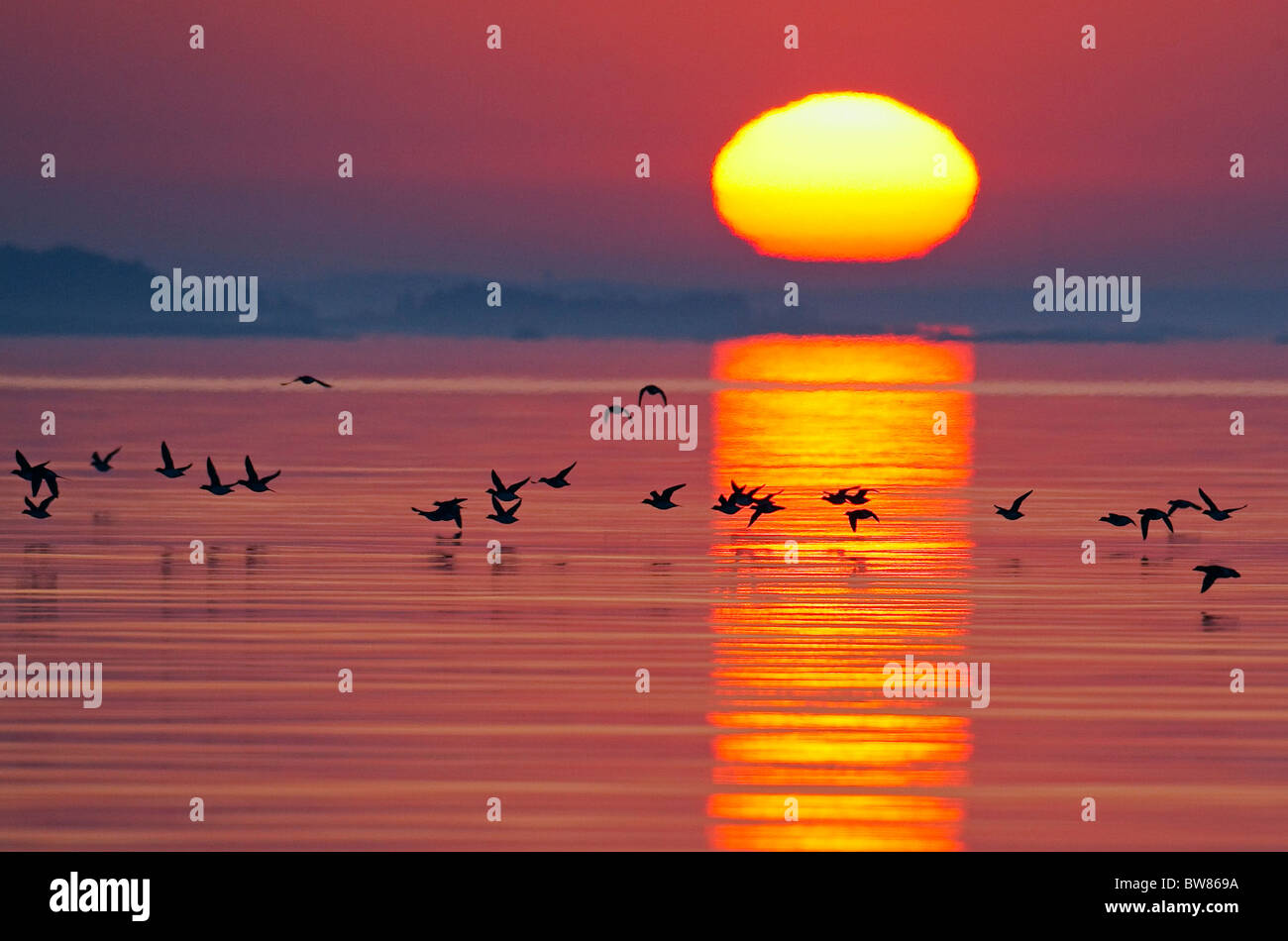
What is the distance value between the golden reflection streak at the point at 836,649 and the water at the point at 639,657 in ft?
0.22

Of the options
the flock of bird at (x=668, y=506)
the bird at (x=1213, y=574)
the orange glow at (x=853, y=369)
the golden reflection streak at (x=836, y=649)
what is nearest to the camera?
the golden reflection streak at (x=836, y=649)

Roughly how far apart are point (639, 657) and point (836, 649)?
6.57 feet

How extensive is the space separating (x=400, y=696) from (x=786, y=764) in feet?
13.8

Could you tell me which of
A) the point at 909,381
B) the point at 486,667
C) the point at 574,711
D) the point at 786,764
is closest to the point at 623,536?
the point at 486,667

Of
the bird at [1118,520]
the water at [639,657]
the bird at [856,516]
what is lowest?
the water at [639,657]

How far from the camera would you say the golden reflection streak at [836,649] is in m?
16.2

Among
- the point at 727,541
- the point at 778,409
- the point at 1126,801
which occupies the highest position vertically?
the point at 778,409

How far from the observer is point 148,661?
71.8 ft

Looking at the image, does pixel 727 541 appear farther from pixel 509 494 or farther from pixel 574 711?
pixel 574 711

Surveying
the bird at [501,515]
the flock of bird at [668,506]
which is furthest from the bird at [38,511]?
the bird at [501,515]

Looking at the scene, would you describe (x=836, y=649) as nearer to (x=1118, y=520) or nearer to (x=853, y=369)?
(x=1118, y=520)

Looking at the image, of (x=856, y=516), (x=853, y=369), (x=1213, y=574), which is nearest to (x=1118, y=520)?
(x=856, y=516)

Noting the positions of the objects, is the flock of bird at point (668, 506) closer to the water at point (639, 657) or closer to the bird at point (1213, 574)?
the water at point (639, 657)

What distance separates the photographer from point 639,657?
882 inches
